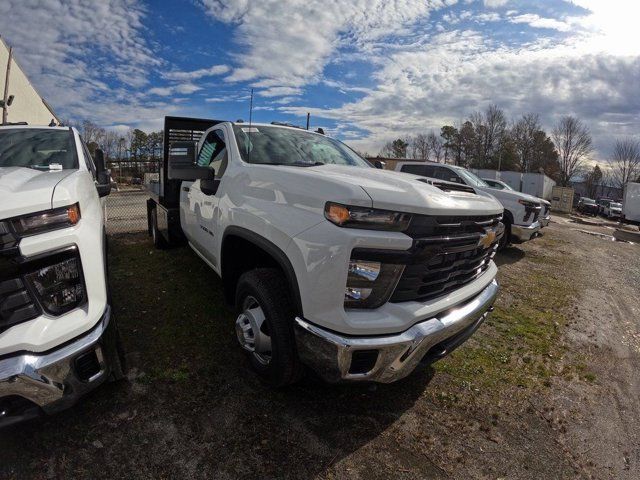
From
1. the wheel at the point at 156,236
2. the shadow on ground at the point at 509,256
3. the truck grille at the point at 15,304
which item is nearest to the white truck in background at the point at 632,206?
the shadow on ground at the point at 509,256

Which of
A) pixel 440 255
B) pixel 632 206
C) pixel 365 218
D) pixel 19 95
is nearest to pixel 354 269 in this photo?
pixel 365 218

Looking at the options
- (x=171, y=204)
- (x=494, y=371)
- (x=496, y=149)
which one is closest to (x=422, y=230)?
(x=494, y=371)

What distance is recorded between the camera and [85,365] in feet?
6.17

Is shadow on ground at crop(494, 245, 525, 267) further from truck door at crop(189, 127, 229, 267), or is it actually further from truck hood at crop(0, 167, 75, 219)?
truck hood at crop(0, 167, 75, 219)

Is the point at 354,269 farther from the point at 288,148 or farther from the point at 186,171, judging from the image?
the point at 186,171

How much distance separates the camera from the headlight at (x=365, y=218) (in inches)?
75.5

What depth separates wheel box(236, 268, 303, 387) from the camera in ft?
7.52

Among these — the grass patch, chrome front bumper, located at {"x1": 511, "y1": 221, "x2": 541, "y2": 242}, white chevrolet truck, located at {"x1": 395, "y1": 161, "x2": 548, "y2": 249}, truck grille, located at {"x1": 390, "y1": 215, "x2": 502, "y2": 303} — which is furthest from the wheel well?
chrome front bumper, located at {"x1": 511, "y1": 221, "x2": 541, "y2": 242}

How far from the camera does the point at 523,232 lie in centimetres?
807

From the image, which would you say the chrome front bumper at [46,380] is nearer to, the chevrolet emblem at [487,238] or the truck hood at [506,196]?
the chevrolet emblem at [487,238]

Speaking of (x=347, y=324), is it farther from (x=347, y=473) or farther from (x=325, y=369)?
(x=347, y=473)

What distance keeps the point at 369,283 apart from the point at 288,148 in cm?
189

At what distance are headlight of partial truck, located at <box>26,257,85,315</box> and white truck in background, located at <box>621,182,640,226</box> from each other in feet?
84.0

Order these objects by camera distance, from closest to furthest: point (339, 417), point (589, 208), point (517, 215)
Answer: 1. point (339, 417)
2. point (517, 215)
3. point (589, 208)
